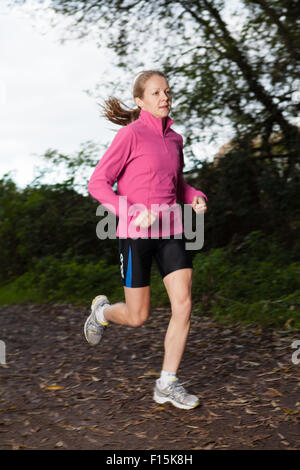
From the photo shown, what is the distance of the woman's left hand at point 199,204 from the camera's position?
3.79 metres

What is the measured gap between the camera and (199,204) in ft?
12.6

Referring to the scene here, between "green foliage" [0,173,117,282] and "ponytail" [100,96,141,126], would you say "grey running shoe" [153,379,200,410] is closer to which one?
"ponytail" [100,96,141,126]

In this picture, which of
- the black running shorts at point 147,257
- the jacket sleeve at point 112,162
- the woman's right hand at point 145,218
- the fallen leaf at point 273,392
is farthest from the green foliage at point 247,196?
the woman's right hand at point 145,218

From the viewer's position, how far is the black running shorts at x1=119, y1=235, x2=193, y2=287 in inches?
145

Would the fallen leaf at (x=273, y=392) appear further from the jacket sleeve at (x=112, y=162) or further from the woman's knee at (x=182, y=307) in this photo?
the jacket sleeve at (x=112, y=162)

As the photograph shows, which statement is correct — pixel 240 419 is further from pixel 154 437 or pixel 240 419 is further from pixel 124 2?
pixel 124 2

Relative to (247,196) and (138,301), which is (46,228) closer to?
(247,196)

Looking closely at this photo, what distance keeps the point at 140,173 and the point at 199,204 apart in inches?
18.3

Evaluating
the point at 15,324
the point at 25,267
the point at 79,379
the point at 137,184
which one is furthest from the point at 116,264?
the point at 137,184

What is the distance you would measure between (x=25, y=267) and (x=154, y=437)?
27.5ft

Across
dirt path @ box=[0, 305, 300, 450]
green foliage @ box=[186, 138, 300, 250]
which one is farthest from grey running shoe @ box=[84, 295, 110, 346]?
green foliage @ box=[186, 138, 300, 250]

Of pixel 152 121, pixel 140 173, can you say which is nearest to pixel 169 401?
pixel 140 173

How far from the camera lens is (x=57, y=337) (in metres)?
6.46
